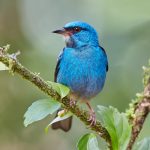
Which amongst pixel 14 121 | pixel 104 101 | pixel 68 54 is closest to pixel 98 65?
pixel 68 54

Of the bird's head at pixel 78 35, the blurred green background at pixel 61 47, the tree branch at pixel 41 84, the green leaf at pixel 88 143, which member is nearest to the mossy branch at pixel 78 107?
the tree branch at pixel 41 84

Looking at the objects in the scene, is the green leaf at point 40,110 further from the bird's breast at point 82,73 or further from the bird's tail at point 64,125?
the bird's tail at point 64,125

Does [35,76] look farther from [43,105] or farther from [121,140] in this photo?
[121,140]

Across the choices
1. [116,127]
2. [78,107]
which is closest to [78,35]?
[78,107]

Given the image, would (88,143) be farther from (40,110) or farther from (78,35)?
(78,35)

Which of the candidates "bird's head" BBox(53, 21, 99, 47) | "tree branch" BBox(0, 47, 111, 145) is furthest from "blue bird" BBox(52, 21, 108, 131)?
"tree branch" BBox(0, 47, 111, 145)
